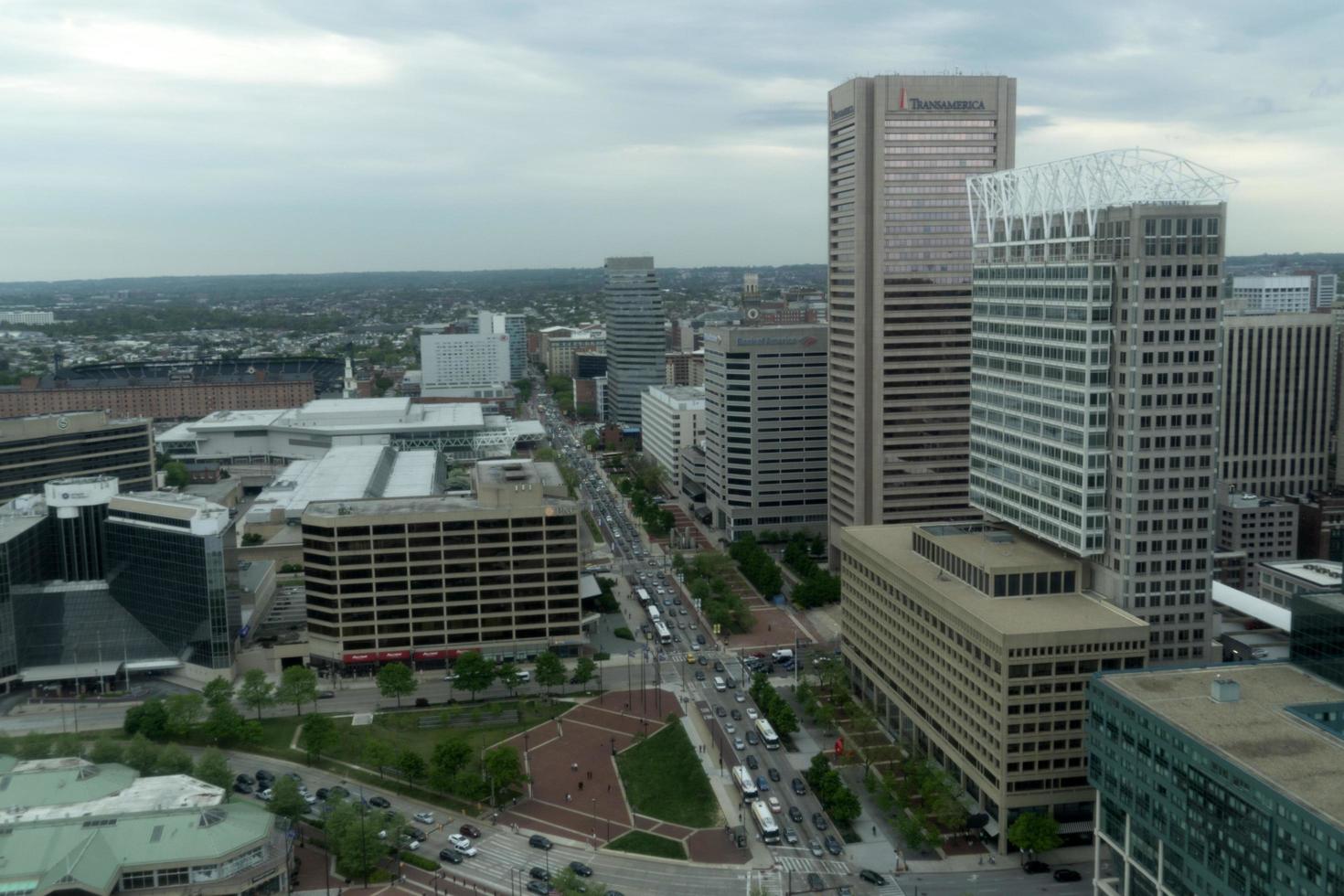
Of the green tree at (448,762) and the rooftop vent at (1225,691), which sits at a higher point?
the rooftop vent at (1225,691)

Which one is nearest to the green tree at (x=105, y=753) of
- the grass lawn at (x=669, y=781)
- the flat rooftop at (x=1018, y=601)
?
the grass lawn at (x=669, y=781)

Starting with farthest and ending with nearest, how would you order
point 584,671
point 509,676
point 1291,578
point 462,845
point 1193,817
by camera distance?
point 1291,578 < point 584,671 < point 509,676 < point 462,845 < point 1193,817

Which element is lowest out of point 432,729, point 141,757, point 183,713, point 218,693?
point 432,729

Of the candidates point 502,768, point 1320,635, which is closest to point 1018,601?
point 1320,635

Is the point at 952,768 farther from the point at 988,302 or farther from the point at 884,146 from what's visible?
the point at 884,146

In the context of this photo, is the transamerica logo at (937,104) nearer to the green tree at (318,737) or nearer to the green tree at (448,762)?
the green tree at (448,762)

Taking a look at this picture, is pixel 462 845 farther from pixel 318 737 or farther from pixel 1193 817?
pixel 1193 817
